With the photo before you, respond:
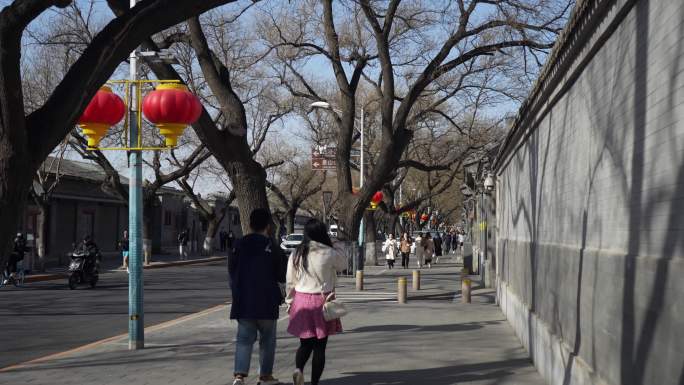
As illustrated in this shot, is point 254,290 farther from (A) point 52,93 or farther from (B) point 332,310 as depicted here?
(A) point 52,93

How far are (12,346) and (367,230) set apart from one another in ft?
106

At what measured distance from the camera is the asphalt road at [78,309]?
1158 centimetres

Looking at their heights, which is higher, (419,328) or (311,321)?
(311,321)

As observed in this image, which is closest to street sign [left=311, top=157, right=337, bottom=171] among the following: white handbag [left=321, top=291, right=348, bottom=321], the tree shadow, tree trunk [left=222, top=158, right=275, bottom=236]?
tree trunk [left=222, top=158, right=275, bottom=236]

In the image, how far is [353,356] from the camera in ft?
32.3

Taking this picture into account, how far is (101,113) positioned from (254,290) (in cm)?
328

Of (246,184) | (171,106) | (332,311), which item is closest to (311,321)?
(332,311)

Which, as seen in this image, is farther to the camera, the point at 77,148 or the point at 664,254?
the point at 77,148

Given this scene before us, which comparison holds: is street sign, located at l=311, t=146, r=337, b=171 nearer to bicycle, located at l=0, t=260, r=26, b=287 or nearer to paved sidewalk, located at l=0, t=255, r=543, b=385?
bicycle, located at l=0, t=260, r=26, b=287

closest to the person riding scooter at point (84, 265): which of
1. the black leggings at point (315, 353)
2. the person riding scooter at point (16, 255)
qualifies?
the person riding scooter at point (16, 255)

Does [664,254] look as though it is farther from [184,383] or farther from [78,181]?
[78,181]

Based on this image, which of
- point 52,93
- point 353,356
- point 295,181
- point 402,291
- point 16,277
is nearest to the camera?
point 52,93

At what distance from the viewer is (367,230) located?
1688 inches

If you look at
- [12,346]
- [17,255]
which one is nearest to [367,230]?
[17,255]
